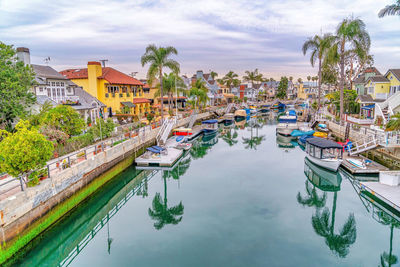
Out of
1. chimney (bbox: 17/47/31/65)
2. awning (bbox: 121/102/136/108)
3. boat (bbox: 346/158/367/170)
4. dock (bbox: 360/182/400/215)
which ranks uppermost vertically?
chimney (bbox: 17/47/31/65)

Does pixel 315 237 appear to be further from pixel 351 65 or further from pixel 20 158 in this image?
pixel 351 65

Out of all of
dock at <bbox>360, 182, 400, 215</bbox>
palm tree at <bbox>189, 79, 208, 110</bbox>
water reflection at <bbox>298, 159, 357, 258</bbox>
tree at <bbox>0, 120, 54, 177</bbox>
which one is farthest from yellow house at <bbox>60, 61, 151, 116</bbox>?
dock at <bbox>360, 182, 400, 215</bbox>

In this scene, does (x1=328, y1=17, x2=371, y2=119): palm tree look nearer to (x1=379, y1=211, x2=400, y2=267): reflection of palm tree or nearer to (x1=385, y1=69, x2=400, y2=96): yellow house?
(x1=385, y1=69, x2=400, y2=96): yellow house

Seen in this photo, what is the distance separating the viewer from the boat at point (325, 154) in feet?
83.3

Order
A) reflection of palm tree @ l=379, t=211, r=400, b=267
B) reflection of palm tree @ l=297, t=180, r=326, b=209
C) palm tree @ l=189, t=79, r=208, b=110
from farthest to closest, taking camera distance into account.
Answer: palm tree @ l=189, t=79, r=208, b=110 → reflection of palm tree @ l=297, t=180, r=326, b=209 → reflection of palm tree @ l=379, t=211, r=400, b=267

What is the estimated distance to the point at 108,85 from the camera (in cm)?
4459

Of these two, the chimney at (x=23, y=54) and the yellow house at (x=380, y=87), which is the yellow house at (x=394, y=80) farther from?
Answer: the chimney at (x=23, y=54)

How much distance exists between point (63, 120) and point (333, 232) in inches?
942

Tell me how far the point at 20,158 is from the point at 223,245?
11.9 m

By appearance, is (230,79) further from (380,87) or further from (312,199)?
(312,199)

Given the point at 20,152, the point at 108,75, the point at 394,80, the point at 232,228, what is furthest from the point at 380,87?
the point at 20,152

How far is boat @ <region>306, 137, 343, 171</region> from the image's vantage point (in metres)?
25.4

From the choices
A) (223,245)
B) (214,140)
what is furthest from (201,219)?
(214,140)

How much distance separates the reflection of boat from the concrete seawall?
19.3 metres
